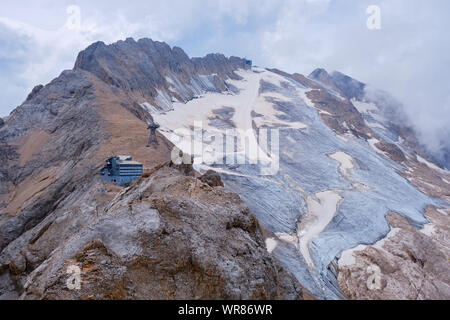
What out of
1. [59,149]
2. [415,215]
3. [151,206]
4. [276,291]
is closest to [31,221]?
[59,149]

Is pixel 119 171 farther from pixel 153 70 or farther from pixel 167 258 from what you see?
pixel 153 70

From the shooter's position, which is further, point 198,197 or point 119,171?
point 119,171

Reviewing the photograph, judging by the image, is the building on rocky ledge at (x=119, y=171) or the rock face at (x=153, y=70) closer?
the building on rocky ledge at (x=119, y=171)

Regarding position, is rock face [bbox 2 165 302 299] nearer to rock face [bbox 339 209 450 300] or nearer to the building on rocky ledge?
the building on rocky ledge

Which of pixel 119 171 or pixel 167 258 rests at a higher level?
pixel 119 171

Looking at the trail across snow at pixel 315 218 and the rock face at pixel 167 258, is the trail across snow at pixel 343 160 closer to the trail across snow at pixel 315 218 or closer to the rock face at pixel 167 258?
the trail across snow at pixel 315 218

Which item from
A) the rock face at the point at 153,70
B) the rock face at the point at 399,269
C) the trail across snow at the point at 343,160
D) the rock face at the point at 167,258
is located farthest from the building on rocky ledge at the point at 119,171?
the trail across snow at the point at 343,160

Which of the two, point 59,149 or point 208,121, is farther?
point 208,121

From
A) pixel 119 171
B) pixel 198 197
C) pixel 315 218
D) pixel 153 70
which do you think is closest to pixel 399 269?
pixel 315 218
